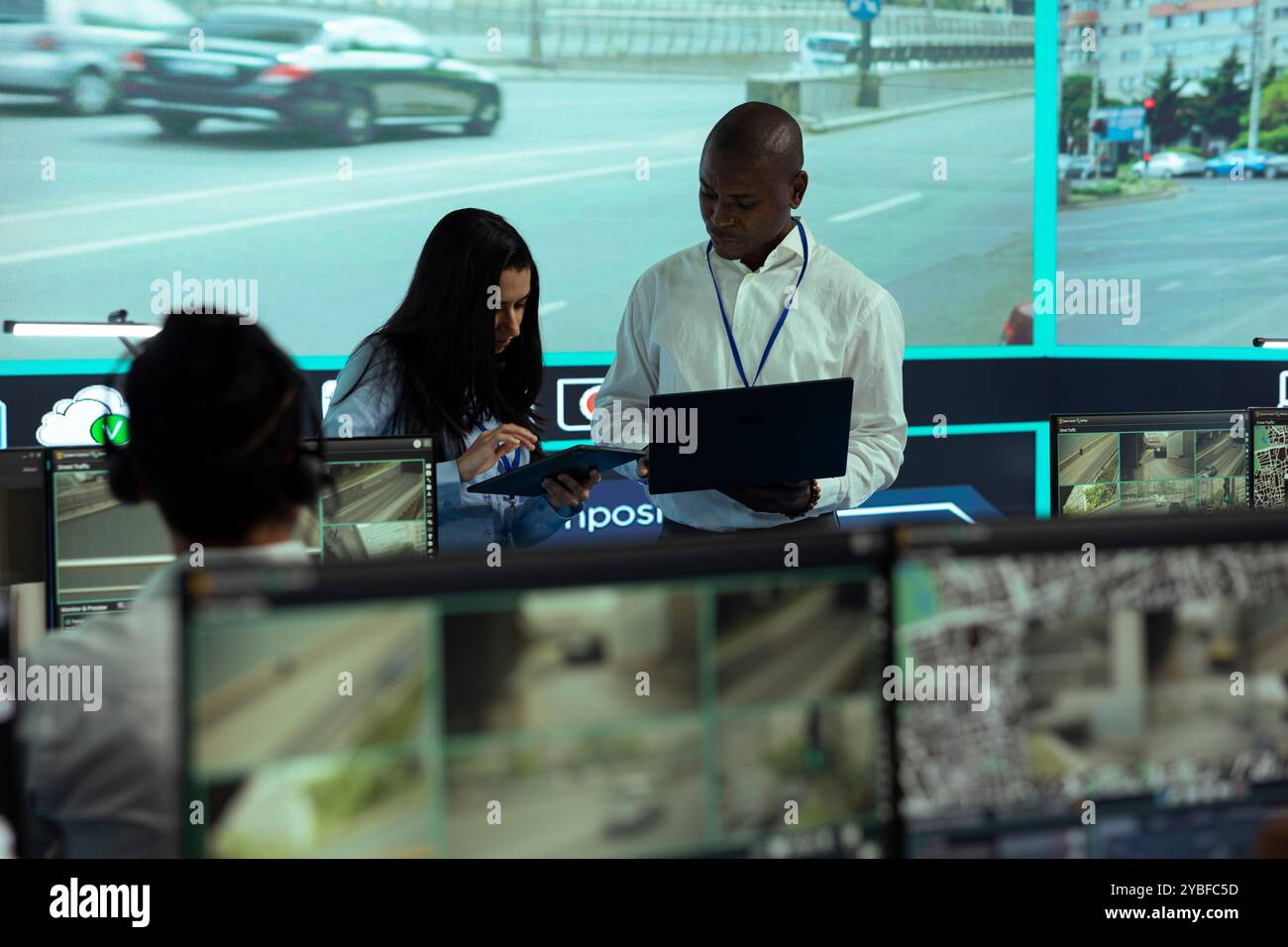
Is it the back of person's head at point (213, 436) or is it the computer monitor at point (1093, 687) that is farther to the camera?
the back of person's head at point (213, 436)

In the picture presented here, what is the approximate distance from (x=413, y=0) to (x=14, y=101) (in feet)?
5.22

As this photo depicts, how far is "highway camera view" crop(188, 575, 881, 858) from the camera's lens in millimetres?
809

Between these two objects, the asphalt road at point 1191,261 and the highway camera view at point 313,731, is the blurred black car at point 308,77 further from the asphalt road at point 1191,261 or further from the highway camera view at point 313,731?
the highway camera view at point 313,731

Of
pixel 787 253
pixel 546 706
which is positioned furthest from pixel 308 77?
pixel 546 706

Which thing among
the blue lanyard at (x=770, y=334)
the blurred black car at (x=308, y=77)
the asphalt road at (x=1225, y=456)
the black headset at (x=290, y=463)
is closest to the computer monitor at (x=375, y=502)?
the blue lanyard at (x=770, y=334)

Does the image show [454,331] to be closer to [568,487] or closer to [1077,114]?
[568,487]

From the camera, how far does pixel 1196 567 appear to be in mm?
950

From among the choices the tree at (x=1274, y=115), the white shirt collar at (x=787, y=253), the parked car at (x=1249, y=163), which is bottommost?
the white shirt collar at (x=787, y=253)

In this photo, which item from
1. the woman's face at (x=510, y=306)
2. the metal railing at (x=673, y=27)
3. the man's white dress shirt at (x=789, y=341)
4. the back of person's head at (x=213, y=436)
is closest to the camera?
the back of person's head at (x=213, y=436)

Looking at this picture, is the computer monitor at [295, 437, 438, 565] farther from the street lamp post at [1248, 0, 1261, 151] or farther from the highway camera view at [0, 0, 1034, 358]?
the street lamp post at [1248, 0, 1261, 151]

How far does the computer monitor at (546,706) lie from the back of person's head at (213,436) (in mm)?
298

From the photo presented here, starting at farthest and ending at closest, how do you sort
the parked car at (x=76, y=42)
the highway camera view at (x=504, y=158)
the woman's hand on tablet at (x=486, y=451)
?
the highway camera view at (x=504, y=158)
the parked car at (x=76, y=42)
the woman's hand on tablet at (x=486, y=451)

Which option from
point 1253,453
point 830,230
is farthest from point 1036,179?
point 1253,453

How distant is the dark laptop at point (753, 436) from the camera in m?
2.11
